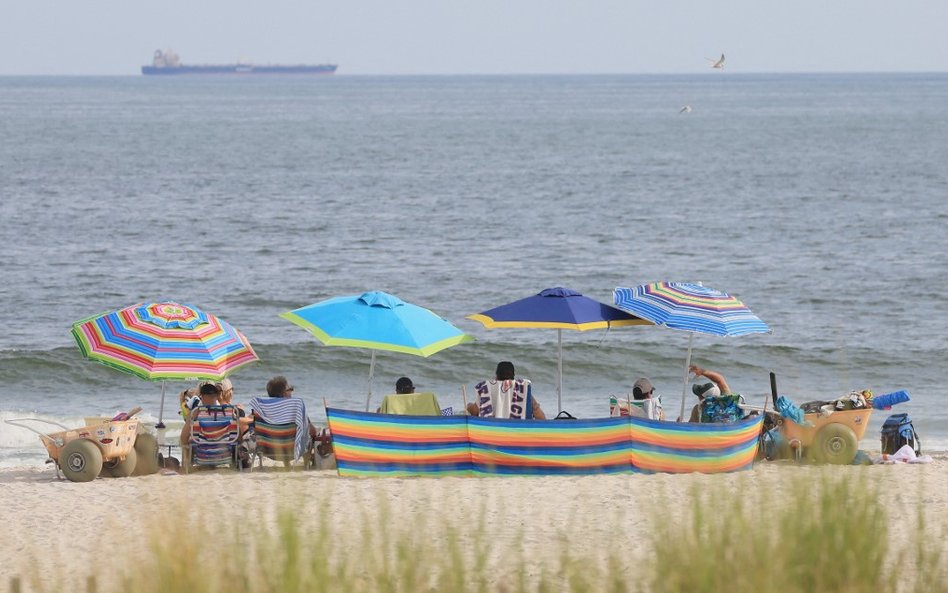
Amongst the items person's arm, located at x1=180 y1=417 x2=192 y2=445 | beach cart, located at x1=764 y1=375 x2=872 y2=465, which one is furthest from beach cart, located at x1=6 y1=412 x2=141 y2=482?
beach cart, located at x1=764 y1=375 x2=872 y2=465

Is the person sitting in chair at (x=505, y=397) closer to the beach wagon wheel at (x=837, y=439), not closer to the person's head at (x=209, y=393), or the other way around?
the person's head at (x=209, y=393)

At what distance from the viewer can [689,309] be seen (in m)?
10.4

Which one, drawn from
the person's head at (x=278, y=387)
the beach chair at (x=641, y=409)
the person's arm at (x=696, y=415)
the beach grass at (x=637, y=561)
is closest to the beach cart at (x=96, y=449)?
the person's head at (x=278, y=387)

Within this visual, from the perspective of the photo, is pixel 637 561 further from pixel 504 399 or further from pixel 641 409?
pixel 641 409

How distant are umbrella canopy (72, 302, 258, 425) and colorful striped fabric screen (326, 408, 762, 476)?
1173 millimetres

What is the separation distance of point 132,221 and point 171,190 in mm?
10076

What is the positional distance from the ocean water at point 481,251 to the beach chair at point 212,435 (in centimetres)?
354

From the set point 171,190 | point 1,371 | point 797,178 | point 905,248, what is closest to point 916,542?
point 1,371

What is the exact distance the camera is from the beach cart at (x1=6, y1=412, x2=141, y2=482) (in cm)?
984

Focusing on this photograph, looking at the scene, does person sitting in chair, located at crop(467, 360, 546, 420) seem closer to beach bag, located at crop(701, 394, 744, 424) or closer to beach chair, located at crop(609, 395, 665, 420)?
beach chair, located at crop(609, 395, 665, 420)

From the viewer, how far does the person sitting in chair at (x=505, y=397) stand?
10.2m

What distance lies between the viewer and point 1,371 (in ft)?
60.6

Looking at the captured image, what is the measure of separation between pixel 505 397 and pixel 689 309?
161 cm

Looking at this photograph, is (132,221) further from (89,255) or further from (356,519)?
(356,519)
